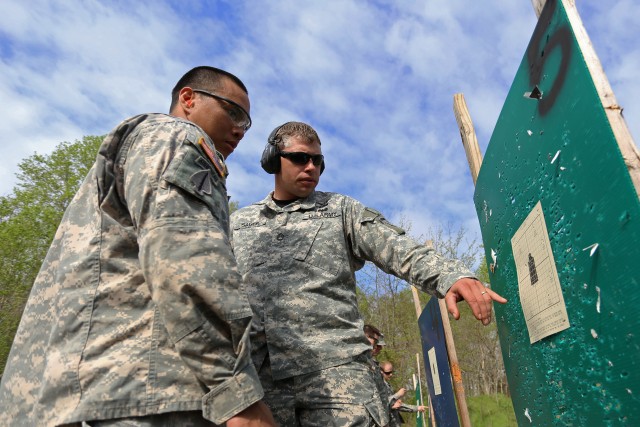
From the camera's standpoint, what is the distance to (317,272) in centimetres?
221

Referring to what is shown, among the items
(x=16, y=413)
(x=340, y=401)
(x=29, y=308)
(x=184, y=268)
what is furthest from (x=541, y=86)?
(x=16, y=413)

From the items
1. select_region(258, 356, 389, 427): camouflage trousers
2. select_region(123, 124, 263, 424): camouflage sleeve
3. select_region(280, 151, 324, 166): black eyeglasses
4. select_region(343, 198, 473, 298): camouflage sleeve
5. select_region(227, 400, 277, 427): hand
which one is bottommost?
select_region(227, 400, 277, 427): hand

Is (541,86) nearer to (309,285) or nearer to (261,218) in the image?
(309,285)

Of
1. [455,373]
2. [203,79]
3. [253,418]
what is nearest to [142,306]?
[253,418]

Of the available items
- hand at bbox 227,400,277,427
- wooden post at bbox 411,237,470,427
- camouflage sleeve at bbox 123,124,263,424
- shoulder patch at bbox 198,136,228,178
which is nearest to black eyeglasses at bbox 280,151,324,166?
shoulder patch at bbox 198,136,228,178

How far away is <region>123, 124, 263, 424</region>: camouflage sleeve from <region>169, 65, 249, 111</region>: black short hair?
0.67m

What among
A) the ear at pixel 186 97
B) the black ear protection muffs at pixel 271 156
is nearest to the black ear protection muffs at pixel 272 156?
the black ear protection muffs at pixel 271 156

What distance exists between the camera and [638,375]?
44.0 inches

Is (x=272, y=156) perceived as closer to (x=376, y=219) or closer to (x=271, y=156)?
(x=271, y=156)

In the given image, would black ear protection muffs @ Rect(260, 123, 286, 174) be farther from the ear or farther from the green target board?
the green target board

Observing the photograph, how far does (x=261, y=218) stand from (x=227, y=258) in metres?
1.23

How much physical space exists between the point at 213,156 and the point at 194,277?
1.34 ft

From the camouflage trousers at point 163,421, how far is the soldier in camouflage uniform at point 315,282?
2.47 feet

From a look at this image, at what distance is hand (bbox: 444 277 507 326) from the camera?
5.75 feet
